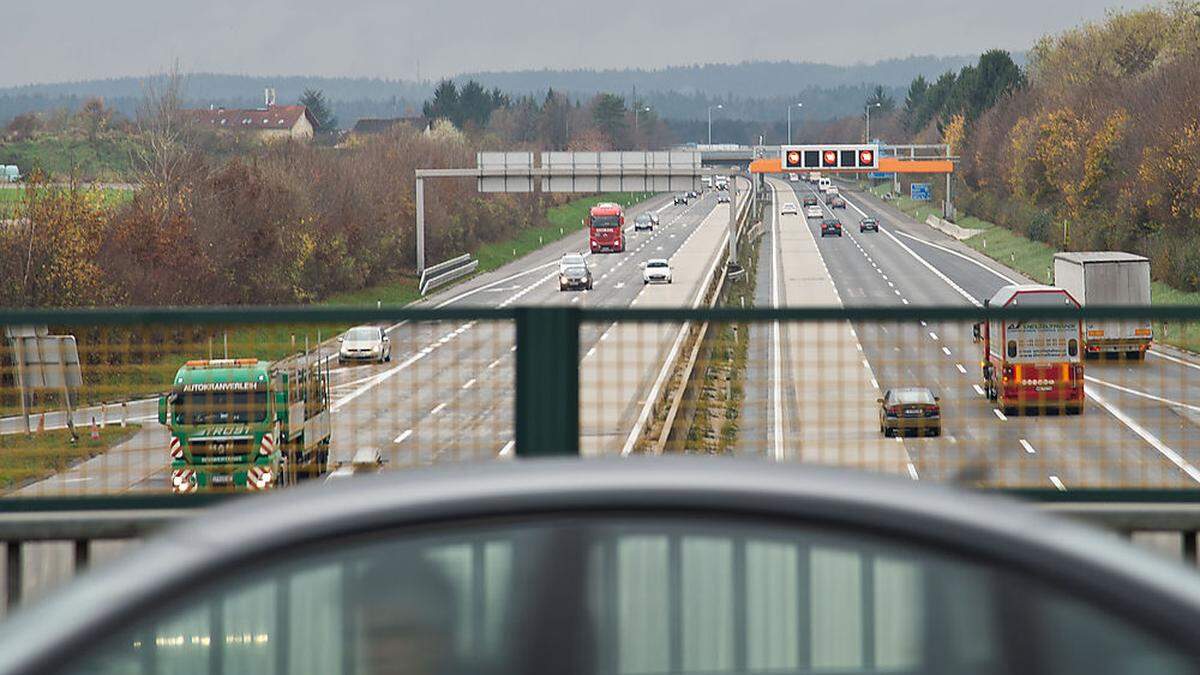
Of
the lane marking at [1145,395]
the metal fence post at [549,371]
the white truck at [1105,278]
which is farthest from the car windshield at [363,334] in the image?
the white truck at [1105,278]

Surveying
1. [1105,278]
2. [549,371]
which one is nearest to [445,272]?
[1105,278]

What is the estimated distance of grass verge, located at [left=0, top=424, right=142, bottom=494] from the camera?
816 centimetres

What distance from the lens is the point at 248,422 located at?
26.5 ft

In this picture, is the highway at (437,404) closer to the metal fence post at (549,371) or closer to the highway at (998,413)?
the metal fence post at (549,371)

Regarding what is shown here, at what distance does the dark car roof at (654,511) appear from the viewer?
8.37 ft

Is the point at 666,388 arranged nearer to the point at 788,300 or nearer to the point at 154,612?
the point at 154,612

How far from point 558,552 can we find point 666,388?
5.63 meters

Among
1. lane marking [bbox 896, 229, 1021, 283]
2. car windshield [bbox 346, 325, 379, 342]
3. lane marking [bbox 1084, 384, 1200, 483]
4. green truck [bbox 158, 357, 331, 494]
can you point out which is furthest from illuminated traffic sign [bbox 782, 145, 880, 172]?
car windshield [bbox 346, 325, 379, 342]

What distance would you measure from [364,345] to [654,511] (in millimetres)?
5640

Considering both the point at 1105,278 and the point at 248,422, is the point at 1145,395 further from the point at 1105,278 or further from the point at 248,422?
the point at 1105,278

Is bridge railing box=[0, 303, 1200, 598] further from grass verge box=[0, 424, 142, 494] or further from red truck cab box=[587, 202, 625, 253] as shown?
red truck cab box=[587, 202, 625, 253]

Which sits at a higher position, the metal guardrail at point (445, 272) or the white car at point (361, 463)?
the metal guardrail at point (445, 272)

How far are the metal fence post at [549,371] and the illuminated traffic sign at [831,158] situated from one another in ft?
373

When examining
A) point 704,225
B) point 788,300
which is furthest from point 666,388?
point 704,225
